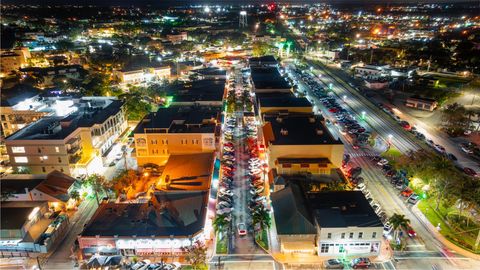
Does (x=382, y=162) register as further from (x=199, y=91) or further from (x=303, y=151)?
(x=199, y=91)

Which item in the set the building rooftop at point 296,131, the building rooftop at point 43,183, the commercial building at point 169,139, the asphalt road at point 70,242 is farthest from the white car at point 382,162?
the building rooftop at point 43,183

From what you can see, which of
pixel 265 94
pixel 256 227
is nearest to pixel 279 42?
pixel 265 94

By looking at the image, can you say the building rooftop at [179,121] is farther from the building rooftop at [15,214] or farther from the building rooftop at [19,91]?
the building rooftop at [19,91]

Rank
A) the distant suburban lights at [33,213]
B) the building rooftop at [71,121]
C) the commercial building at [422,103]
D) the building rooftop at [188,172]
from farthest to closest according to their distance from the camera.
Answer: the commercial building at [422,103]
the building rooftop at [71,121]
the building rooftop at [188,172]
the distant suburban lights at [33,213]

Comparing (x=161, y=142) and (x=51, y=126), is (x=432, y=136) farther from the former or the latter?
(x=51, y=126)

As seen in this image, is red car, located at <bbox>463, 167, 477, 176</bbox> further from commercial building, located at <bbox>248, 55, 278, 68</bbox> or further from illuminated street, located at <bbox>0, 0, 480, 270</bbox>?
commercial building, located at <bbox>248, 55, 278, 68</bbox>

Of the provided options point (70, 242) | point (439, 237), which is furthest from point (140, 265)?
point (439, 237)

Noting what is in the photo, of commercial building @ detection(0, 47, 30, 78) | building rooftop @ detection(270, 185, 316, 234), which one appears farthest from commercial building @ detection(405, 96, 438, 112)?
commercial building @ detection(0, 47, 30, 78)
